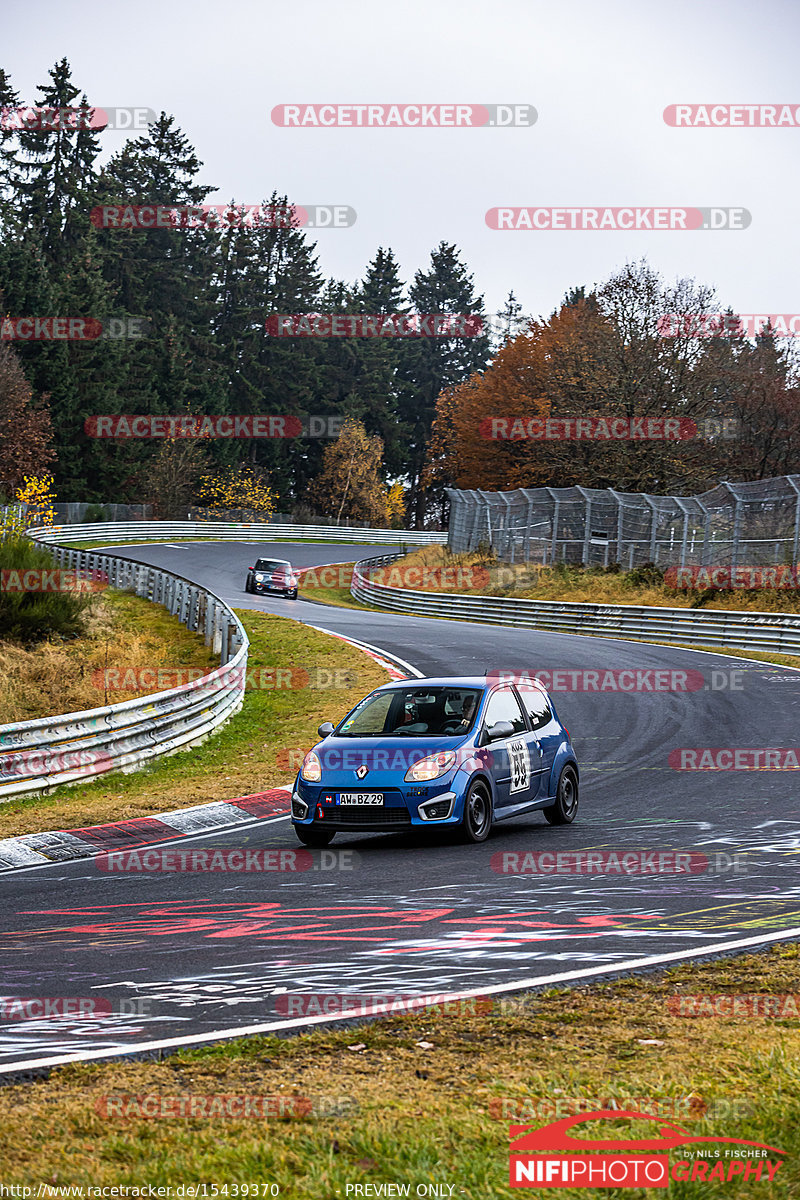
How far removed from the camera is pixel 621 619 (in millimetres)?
35969

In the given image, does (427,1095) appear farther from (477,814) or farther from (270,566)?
(270,566)

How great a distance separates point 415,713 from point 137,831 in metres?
3.14

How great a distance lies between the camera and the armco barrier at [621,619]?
30875 millimetres

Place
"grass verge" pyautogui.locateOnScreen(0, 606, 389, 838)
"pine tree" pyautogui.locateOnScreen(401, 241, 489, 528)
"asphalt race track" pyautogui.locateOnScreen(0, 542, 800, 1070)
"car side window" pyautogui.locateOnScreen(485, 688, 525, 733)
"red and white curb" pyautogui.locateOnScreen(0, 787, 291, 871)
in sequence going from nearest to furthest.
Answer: "asphalt race track" pyautogui.locateOnScreen(0, 542, 800, 1070) < "red and white curb" pyautogui.locateOnScreen(0, 787, 291, 871) < "car side window" pyautogui.locateOnScreen(485, 688, 525, 733) < "grass verge" pyautogui.locateOnScreen(0, 606, 389, 838) < "pine tree" pyautogui.locateOnScreen(401, 241, 489, 528)

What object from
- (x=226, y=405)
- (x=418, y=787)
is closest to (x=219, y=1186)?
(x=418, y=787)

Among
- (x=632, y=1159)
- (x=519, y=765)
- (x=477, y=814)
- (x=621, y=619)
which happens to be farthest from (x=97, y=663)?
(x=632, y=1159)

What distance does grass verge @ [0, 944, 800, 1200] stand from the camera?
382cm

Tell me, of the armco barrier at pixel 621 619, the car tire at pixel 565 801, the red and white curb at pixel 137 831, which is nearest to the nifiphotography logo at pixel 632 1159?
the red and white curb at pixel 137 831

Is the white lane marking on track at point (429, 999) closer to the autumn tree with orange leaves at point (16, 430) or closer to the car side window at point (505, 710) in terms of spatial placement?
the car side window at point (505, 710)

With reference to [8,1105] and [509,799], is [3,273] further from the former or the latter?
[8,1105]

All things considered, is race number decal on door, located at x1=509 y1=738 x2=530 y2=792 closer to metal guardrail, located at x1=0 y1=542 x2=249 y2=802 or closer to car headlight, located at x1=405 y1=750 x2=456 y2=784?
car headlight, located at x1=405 y1=750 x2=456 y2=784

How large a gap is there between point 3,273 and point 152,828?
2790 inches

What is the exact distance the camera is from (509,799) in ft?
40.4

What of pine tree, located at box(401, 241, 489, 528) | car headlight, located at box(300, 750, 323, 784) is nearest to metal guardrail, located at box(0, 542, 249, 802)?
car headlight, located at box(300, 750, 323, 784)
